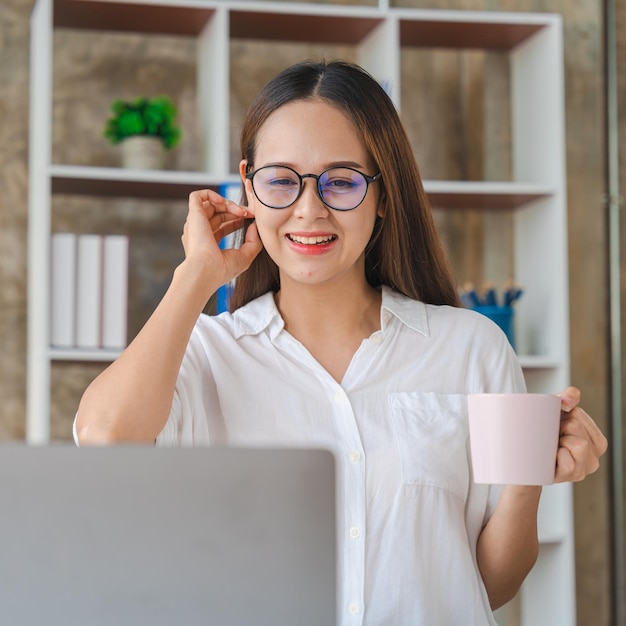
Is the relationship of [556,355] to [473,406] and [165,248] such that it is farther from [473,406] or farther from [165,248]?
[473,406]

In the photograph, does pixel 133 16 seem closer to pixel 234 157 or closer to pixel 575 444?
pixel 234 157

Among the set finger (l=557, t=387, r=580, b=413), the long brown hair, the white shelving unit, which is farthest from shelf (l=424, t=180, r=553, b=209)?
finger (l=557, t=387, r=580, b=413)

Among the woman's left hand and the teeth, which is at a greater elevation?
the teeth

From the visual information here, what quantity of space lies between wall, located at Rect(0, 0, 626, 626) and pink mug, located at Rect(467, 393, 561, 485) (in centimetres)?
206

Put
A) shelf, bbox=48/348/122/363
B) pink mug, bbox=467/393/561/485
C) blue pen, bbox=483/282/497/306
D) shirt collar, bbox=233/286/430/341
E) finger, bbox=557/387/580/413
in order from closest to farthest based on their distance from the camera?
pink mug, bbox=467/393/561/485, finger, bbox=557/387/580/413, shirt collar, bbox=233/286/430/341, shelf, bbox=48/348/122/363, blue pen, bbox=483/282/497/306

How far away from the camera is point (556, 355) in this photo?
2.88m

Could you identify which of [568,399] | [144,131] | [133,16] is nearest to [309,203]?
[568,399]

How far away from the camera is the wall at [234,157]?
9.80 feet

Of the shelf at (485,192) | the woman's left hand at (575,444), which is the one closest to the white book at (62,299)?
the shelf at (485,192)

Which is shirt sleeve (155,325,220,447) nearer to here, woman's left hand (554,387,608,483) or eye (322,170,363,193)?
eye (322,170,363,193)

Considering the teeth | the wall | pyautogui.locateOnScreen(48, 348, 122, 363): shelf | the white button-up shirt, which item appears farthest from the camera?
the wall

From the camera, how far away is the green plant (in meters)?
2.79

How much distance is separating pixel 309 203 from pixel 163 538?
2.87 ft

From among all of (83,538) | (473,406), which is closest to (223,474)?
(83,538)
